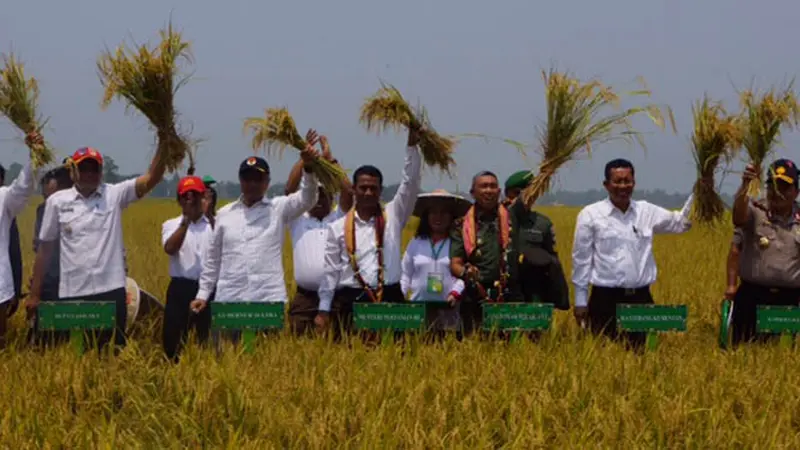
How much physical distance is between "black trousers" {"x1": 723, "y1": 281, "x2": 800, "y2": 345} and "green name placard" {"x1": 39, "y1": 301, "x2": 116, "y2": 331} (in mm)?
3759

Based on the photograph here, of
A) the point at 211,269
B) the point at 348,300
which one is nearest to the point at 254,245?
the point at 211,269

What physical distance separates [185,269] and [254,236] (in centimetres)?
87

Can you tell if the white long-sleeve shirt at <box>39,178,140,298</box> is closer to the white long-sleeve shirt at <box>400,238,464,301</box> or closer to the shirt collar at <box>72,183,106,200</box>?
the shirt collar at <box>72,183,106,200</box>

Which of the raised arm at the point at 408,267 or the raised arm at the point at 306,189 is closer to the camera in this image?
the raised arm at the point at 306,189

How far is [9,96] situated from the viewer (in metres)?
5.00

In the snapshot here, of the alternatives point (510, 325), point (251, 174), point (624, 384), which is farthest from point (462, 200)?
point (624, 384)

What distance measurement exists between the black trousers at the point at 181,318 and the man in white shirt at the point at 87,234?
343mm

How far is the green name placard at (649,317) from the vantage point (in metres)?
4.66

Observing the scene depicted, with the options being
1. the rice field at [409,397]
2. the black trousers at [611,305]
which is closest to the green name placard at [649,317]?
the rice field at [409,397]

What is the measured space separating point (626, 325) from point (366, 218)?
1613 millimetres

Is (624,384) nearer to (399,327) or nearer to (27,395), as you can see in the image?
(399,327)

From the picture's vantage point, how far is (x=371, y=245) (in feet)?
16.0

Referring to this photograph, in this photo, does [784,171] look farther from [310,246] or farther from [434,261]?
[310,246]

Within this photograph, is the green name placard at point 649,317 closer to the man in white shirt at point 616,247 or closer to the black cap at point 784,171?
the man in white shirt at point 616,247
